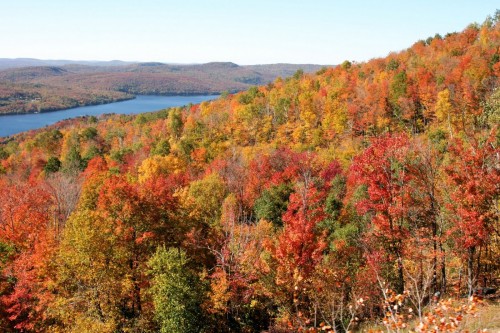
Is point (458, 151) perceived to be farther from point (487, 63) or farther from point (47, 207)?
point (487, 63)

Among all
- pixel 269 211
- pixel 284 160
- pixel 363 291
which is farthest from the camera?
pixel 284 160

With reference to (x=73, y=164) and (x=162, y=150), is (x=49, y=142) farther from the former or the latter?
(x=162, y=150)

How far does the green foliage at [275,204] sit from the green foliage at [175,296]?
2028 centimetres

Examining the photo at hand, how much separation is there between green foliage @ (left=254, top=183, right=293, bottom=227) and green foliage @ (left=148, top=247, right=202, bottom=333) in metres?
20.3

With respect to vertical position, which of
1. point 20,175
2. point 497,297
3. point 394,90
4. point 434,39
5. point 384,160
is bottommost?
point 20,175

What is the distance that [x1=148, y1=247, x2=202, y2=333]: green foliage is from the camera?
22.5 meters

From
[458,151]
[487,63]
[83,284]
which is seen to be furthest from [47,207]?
[487,63]

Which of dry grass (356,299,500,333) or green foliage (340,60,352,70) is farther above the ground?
green foliage (340,60,352,70)

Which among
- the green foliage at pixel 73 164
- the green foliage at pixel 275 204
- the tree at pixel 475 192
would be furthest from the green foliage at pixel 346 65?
the tree at pixel 475 192

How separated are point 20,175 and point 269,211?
222 feet

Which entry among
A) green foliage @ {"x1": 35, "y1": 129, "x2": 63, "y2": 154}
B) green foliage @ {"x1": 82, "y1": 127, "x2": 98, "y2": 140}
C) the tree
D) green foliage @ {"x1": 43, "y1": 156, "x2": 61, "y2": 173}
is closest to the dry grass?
the tree

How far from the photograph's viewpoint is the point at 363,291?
25172mm

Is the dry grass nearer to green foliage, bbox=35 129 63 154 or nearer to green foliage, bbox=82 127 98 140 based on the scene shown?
green foliage, bbox=82 127 98 140

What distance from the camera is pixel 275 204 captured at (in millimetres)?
44281
